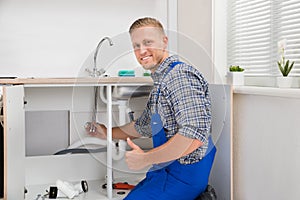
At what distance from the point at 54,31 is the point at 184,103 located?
4.07 feet

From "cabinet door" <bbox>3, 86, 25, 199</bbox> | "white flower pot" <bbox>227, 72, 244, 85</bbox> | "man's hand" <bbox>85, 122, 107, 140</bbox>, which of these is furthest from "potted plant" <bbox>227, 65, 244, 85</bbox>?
"cabinet door" <bbox>3, 86, 25, 199</bbox>

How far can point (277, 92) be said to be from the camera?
1.72 meters

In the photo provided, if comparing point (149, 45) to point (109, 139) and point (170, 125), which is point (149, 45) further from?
point (109, 139)

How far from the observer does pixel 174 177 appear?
71.5 inches

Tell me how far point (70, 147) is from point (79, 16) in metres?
0.78

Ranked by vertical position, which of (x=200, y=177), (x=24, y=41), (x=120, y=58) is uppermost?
(x=24, y=41)

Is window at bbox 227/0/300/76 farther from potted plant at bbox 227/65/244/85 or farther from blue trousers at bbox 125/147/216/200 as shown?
blue trousers at bbox 125/147/216/200

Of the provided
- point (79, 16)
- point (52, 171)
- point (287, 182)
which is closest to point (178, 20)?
point (79, 16)

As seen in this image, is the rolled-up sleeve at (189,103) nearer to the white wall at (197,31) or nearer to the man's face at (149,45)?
the man's face at (149,45)

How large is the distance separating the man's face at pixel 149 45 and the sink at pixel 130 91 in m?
0.27

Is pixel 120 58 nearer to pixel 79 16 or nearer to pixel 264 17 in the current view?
pixel 264 17

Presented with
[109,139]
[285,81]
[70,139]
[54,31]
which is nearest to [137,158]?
[109,139]

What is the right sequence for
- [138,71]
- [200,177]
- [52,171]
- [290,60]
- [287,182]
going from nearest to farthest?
[287,182]
[200,177]
[290,60]
[138,71]
[52,171]

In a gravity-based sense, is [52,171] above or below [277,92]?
below
